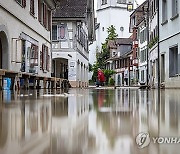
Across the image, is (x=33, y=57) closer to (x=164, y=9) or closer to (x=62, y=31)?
(x=164, y=9)

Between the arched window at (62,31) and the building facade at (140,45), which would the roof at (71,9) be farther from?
the building facade at (140,45)

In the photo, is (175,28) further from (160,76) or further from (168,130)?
(168,130)

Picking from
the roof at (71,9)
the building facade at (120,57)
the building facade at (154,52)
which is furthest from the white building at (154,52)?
the building facade at (120,57)

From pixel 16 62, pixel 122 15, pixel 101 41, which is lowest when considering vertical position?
pixel 16 62

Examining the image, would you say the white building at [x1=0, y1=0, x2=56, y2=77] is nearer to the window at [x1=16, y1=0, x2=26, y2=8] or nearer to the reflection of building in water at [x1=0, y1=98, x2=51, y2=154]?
the window at [x1=16, y1=0, x2=26, y2=8]

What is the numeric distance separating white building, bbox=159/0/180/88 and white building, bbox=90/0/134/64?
53.2 meters

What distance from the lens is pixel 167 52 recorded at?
2092 cm

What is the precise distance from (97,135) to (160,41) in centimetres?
2163

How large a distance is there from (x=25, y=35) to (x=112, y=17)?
61.8 m

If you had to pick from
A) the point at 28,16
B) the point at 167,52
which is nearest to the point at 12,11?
the point at 28,16

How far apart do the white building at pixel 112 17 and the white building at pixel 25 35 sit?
54.0 m

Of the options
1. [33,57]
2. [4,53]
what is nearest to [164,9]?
[33,57]

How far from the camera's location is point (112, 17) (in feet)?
251

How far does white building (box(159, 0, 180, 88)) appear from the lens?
18.8 metres
